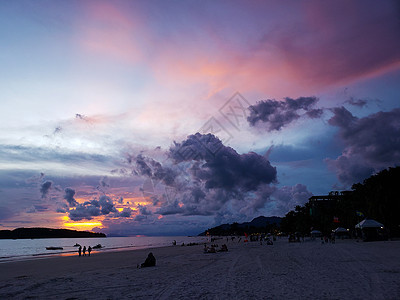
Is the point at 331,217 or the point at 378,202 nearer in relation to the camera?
the point at 378,202

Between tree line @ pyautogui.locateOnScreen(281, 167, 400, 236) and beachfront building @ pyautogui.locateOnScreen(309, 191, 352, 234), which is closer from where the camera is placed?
tree line @ pyautogui.locateOnScreen(281, 167, 400, 236)

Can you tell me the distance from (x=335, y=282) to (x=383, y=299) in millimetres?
3431

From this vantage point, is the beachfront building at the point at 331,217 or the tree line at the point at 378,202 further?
the beachfront building at the point at 331,217

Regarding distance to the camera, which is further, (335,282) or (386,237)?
(386,237)

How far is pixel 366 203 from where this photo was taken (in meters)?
52.8

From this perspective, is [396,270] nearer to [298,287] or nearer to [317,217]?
[298,287]

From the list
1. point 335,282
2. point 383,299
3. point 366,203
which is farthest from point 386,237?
point 383,299

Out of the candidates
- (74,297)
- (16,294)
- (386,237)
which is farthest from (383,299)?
(386,237)

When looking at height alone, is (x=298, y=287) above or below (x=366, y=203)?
below

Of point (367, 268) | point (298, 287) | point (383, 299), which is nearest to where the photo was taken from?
point (383, 299)

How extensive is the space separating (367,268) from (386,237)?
36.7m

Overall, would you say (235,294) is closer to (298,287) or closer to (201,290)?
(201,290)

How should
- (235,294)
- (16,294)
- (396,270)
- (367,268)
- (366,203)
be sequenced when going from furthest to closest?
(366,203)
(367,268)
(396,270)
(16,294)
(235,294)

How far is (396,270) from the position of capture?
50.1 ft
